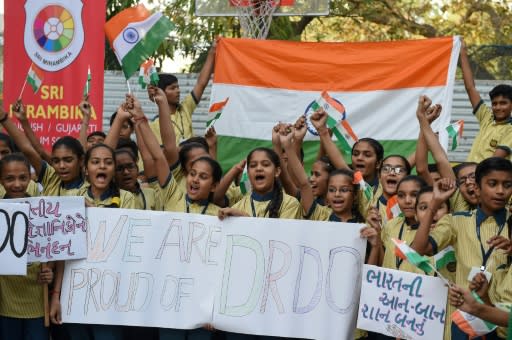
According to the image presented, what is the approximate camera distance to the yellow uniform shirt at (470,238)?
605cm

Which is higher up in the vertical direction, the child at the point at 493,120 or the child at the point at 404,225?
the child at the point at 493,120

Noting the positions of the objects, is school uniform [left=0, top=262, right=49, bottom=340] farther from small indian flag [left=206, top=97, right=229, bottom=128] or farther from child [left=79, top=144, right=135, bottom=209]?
small indian flag [left=206, top=97, right=229, bottom=128]

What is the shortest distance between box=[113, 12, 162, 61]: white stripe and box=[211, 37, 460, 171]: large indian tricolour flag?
150 centimetres

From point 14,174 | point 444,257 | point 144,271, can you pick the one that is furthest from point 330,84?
point 444,257

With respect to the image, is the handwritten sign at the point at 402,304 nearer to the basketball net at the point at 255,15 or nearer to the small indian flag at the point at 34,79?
the small indian flag at the point at 34,79

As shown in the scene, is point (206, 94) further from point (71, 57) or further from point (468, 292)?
point (468, 292)

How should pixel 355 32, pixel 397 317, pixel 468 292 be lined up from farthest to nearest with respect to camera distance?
pixel 355 32 < pixel 397 317 < pixel 468 292

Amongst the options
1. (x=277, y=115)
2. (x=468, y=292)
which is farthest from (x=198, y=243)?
(x=277, y=115)

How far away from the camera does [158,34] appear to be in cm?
893

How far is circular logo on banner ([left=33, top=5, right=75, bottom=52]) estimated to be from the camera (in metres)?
10.1

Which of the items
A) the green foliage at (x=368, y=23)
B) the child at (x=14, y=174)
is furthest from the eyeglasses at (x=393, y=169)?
the green foliage at (x=368, y=23)

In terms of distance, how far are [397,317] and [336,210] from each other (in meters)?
0.90

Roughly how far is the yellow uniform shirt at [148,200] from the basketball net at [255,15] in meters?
3.57

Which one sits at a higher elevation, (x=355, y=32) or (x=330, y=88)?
(x=355, y=32)
